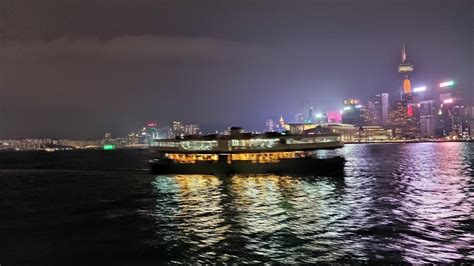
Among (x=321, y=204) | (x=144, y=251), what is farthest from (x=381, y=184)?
(x=144, y=251)

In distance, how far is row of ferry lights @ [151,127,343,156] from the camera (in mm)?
67688

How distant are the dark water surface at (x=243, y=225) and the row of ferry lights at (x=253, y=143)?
18613 millimetres

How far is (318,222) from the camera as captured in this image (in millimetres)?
28156

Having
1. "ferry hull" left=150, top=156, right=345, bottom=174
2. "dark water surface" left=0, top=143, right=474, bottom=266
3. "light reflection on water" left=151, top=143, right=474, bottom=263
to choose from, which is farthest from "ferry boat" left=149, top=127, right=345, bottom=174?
"dark water surface" left=0, top=143, right=474, bottom=266

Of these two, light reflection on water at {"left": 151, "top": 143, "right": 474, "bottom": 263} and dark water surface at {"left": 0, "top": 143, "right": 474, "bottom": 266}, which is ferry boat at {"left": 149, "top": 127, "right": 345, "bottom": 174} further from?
dark water surface at {"left": 0, "top": 143, "right": 474, "bottom": 266}

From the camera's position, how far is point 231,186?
5094cm

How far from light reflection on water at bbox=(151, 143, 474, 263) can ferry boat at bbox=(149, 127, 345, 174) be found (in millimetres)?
15614

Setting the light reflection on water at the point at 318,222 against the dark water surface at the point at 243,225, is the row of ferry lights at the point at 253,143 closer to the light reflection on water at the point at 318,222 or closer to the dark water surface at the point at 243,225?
the light reflection on water at the point at 318,222

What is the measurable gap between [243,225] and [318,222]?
5314 mm

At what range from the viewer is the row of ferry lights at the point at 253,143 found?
67.7 metres

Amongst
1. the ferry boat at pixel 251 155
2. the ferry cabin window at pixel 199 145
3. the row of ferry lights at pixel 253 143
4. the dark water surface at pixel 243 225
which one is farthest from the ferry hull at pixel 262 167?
the dark water surface at pixel 243 225

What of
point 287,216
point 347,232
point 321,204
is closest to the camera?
point 347,232

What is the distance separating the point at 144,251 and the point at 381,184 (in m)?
37.9

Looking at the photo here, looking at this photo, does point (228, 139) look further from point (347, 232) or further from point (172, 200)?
point (347, 232)
